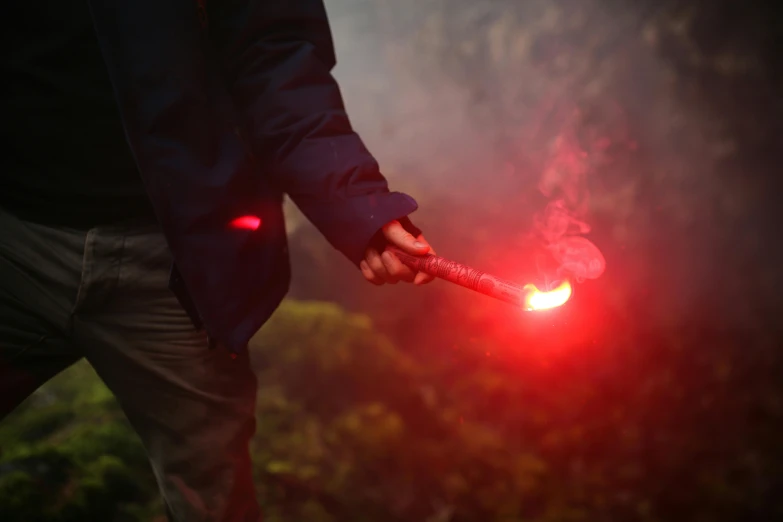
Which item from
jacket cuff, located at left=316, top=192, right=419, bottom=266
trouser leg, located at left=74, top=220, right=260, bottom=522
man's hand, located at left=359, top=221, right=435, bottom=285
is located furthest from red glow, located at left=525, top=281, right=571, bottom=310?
trouser leg, located at left=74, top=220, right=260, bottom=522

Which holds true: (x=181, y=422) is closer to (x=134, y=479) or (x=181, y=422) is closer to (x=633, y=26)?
(x=134, y=479)

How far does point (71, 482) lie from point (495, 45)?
3166 millimetres

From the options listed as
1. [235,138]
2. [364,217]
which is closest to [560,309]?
[364,217]

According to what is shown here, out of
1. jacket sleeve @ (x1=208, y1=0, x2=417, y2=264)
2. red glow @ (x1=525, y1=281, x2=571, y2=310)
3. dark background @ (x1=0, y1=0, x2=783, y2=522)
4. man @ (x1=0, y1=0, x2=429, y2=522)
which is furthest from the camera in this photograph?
dark background @ (x1=0, y1=0, x2=783, y2=522)

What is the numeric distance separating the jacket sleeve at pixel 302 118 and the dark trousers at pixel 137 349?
46 cm

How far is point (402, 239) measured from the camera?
1308 mm

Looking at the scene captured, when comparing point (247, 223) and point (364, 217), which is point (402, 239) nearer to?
point (364, 217)

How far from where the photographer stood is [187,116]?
1.29 meters

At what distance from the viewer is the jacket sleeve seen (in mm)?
1360

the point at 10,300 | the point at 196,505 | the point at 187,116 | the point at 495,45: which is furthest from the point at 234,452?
the point at 495,45

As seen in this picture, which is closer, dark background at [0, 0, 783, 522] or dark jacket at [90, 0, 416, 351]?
dark jacket at [90, 0, 416, 351]

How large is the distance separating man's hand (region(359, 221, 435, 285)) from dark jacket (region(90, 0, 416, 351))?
0.04m

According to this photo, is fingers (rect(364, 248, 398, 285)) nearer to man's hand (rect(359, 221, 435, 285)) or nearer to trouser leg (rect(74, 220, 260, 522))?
man's hand (rect(359, 221, 435, 285))

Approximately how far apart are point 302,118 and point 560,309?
5.59 feet
